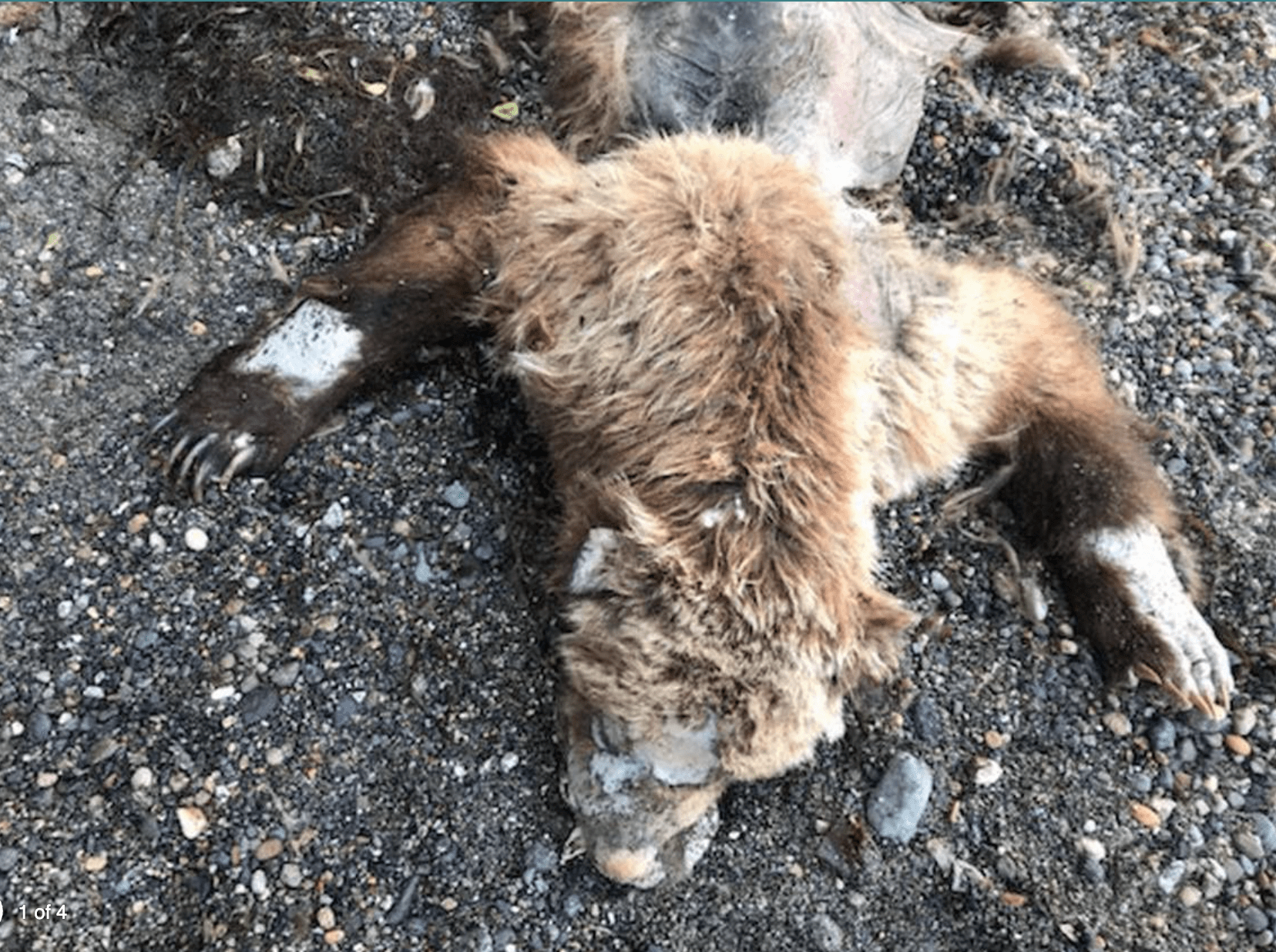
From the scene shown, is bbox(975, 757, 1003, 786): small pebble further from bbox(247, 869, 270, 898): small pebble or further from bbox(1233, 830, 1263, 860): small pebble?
bbox(247, 869, 270, 898): small pebble

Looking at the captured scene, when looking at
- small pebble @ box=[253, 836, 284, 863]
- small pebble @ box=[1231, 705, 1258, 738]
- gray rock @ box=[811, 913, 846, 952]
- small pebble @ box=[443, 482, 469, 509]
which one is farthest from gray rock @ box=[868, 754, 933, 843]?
small pebble @ box=[253, 836, 284, 863]

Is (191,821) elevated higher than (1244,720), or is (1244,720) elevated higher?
(1244,720)

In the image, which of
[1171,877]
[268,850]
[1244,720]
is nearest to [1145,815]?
[1171,877]

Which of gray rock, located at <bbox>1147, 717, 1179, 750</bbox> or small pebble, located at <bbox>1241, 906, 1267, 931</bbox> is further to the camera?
gray rock, located at <bbox>1147, 717, 1179, 750</bbox>

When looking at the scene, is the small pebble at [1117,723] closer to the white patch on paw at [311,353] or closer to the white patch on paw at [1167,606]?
the white patch on paw at [1167,606]

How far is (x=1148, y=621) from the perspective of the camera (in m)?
2.97

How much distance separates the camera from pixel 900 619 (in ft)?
8.55

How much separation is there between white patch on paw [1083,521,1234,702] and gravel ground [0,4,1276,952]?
0.40 ft

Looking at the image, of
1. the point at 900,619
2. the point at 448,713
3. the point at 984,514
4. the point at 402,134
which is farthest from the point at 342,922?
the point at 402,134

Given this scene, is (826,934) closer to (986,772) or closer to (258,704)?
(986,772)

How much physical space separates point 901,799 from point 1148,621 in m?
0.80

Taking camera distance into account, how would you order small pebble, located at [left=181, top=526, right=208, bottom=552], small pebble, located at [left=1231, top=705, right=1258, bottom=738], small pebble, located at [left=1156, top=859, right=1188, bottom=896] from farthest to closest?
small pebble, located at [left=1231, top=705, right=1258, bottom=738]
small pebble, located at [left=181, top=526, right=208, bottom=552]
small pebble, located at [left=1156, top=859, right=1188, bottom=896]

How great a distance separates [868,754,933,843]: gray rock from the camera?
2.71 metres

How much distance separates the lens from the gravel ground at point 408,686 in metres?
2.55
